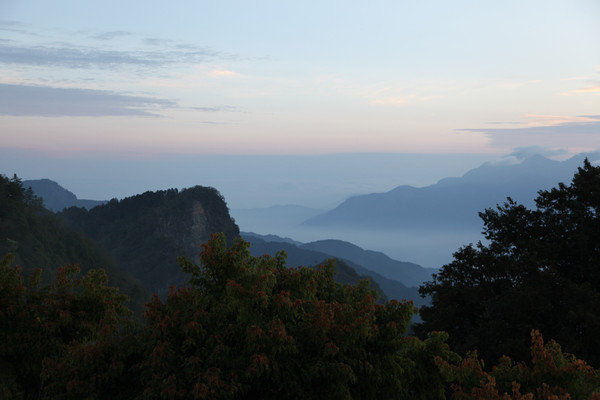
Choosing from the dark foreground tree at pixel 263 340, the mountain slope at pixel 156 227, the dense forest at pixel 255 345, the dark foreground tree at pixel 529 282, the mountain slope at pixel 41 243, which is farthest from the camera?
the mountain slope at pixel 156 227

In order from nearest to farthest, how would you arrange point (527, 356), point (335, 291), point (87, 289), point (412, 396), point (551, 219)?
point (412, 396) < point (335, 291) < point (87, 289) < point (527, 356) < point (551, 219)

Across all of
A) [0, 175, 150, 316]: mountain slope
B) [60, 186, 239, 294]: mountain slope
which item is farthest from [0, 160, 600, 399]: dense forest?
[60, 186, 239, 294]: mountain slope

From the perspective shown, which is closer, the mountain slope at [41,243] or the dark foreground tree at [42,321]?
the dark foreground tree at [42,321]

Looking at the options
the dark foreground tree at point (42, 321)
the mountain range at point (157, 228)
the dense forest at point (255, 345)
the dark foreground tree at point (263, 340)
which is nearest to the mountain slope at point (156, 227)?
the mountain range at point (157, 228)

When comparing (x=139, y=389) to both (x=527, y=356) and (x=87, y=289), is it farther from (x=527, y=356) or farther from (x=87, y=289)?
(x=527, y=356)

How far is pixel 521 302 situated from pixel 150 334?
15.0m

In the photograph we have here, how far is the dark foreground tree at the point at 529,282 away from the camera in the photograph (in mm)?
18716

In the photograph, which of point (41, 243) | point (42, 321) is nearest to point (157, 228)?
point (41, 243)

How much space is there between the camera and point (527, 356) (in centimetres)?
1919

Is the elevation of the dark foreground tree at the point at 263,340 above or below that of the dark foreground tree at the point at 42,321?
above

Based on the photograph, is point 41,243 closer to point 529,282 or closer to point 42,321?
point 42,321

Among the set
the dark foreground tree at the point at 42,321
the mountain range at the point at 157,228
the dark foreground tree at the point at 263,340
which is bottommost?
the mountain range at the point at 157,228

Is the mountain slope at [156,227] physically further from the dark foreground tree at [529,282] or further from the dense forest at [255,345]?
the dense forest at [255,345]

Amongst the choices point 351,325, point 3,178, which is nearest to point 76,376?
point 351,325
